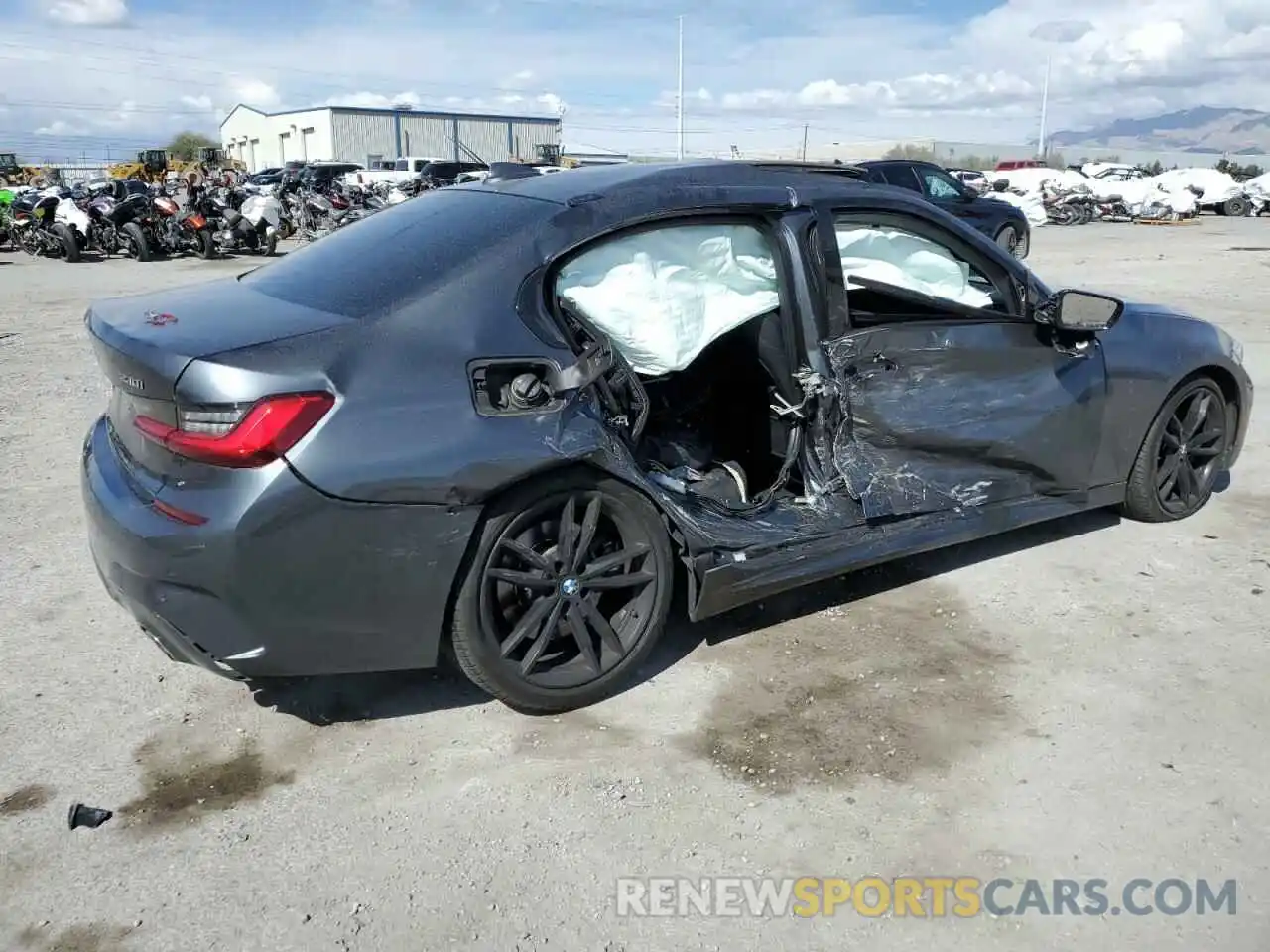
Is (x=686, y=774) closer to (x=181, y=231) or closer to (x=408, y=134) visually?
(x=181, y=231)

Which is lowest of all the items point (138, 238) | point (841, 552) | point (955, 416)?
point (841, 552)

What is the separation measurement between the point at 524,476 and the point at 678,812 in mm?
1036

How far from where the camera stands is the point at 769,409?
13.4ft

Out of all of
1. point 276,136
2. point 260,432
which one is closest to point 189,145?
point 276,136

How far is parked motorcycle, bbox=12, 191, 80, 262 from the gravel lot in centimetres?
1562

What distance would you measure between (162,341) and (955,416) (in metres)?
2.77

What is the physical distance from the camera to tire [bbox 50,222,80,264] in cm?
1775

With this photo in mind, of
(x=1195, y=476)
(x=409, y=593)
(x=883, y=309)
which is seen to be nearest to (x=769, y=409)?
(x=883, y=309)

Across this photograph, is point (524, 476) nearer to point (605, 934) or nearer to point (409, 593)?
point (409, 593)

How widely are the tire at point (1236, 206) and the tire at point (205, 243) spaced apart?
31523 millimetres

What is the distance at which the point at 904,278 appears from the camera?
4.11m

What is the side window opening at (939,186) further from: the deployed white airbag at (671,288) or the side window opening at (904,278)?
the deployed white airbag at (671,288)

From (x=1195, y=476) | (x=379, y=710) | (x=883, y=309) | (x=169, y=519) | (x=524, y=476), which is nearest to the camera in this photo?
(x=169, y=519)

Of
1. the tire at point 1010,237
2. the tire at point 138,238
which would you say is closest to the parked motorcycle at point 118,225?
the tire at point 138,238
